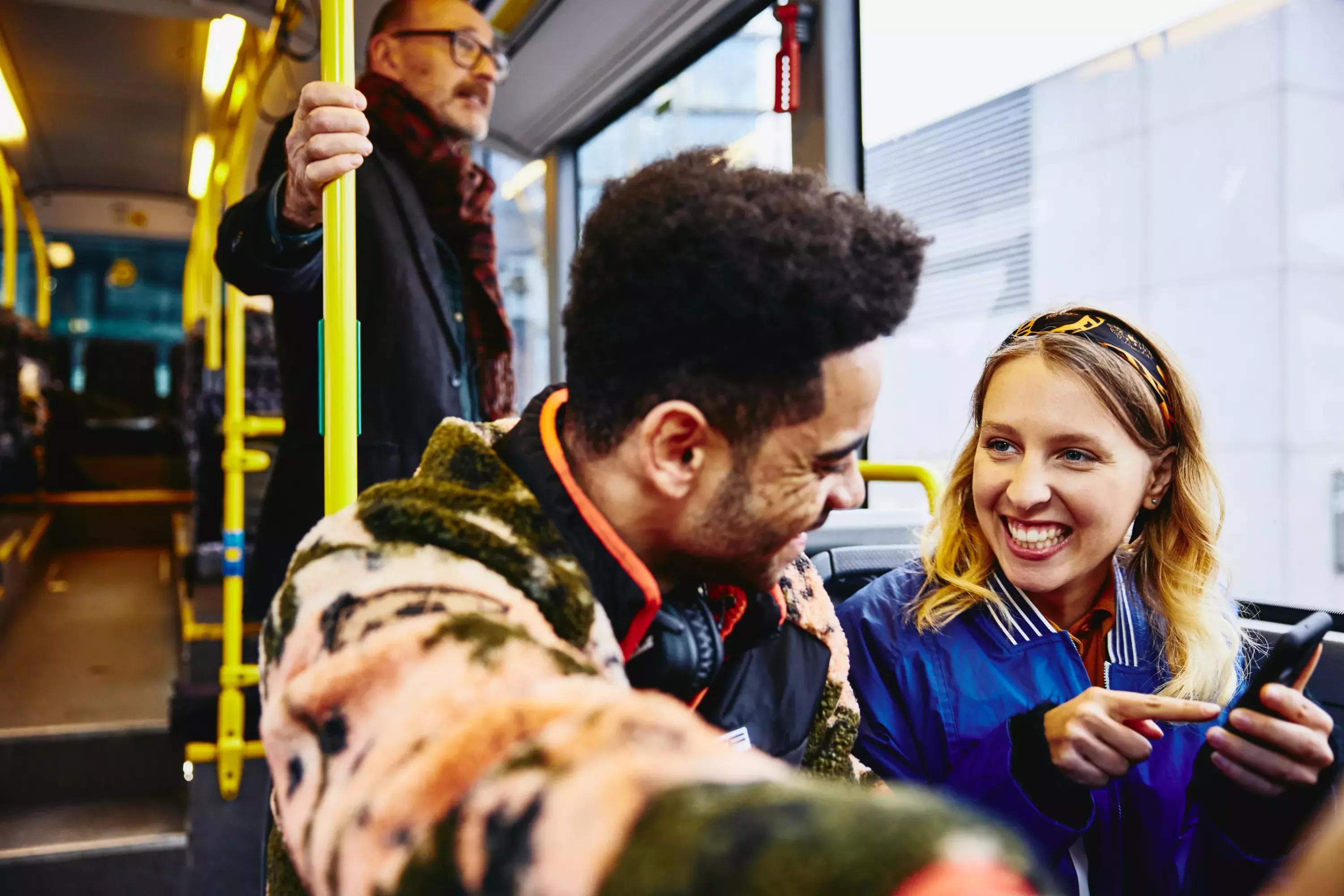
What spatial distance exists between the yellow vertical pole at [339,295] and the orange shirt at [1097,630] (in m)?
0.98

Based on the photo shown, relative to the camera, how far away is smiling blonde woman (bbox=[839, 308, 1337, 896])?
112 centimetres

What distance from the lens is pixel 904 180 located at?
8.42 feet

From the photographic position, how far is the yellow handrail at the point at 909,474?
6.13ft

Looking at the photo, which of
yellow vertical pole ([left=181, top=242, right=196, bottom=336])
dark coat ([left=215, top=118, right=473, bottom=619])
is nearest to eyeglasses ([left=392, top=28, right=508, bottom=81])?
dark coat ([left=215, top=118, right=473, bottom=619])

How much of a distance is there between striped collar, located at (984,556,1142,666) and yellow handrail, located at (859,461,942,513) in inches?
17.9

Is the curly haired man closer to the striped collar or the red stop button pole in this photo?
the striped collar

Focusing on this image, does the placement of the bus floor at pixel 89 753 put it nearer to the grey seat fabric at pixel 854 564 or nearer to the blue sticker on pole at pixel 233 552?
the blue sticker on pole at pixel 233 552

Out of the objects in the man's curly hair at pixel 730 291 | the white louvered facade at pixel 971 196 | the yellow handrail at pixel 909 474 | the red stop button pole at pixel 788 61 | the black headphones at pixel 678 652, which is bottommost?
the black headphones at pixel 678 652

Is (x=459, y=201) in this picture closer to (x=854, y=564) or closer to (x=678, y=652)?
(x=854, y=564)

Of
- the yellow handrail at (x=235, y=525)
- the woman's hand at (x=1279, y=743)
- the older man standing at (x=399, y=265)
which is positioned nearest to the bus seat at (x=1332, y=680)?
the woman's hand at (x=1279, y=743)

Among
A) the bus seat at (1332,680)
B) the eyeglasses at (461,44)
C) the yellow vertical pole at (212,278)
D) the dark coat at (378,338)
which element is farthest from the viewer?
the yellow vertical pole at (212,278)

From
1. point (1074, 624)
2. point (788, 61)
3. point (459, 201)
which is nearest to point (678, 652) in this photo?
point (1074, 624)

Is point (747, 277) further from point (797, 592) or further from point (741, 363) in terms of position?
point (797, 592)

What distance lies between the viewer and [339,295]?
113 centimetres
